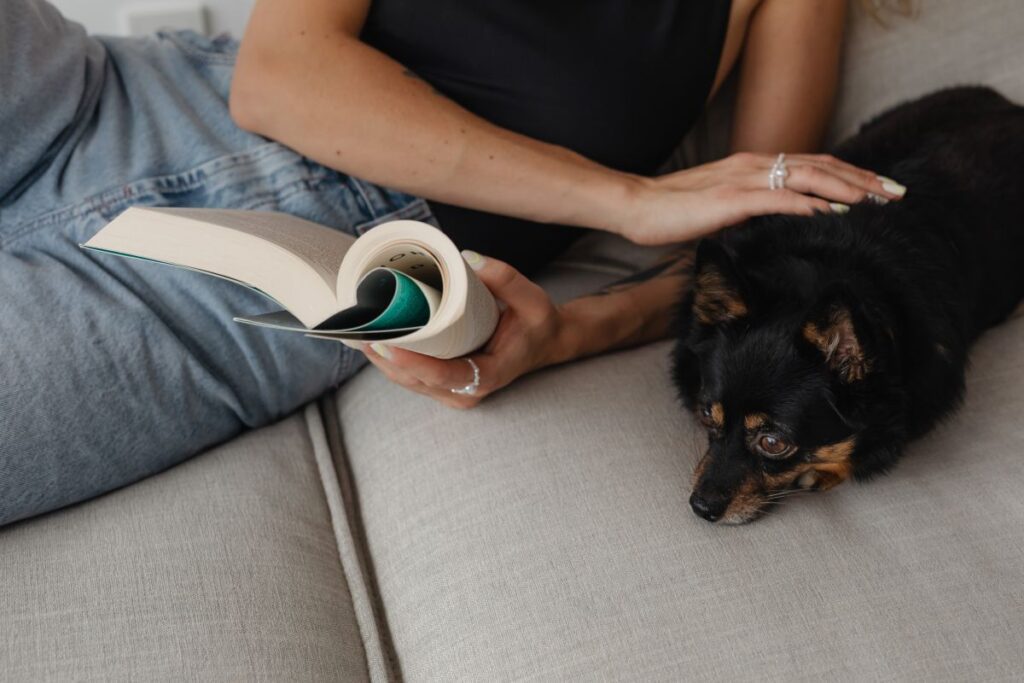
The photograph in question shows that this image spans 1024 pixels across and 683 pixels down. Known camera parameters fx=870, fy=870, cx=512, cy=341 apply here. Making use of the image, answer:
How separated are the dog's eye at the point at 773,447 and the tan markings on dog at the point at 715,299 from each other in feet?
0.53

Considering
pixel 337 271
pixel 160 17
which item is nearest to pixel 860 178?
pixel 337 271

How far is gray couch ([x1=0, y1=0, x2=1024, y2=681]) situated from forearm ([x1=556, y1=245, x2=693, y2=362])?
0.05m

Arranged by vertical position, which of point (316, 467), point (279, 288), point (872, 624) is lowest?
point (316, 467)

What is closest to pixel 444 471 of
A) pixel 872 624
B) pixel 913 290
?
pixel 872 624

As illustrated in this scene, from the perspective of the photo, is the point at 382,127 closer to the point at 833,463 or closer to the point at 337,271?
the point at 337,271

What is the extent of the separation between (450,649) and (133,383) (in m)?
0.54

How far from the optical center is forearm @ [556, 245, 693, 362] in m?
1.29

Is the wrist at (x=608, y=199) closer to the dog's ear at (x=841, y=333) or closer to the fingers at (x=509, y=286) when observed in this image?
the fingers at (x=509, y=286)

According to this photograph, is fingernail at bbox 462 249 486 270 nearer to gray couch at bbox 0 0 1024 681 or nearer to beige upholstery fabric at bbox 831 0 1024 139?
gray couch at bbox 0 0 1024 681

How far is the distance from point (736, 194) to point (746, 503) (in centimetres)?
41

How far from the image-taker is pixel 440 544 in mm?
1081

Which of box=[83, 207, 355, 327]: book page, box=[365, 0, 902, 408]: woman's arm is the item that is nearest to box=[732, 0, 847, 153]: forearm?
box=[365, 0, 902, 408]: woman's arm

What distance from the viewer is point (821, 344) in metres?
1.04

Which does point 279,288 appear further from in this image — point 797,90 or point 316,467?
point 797,90
